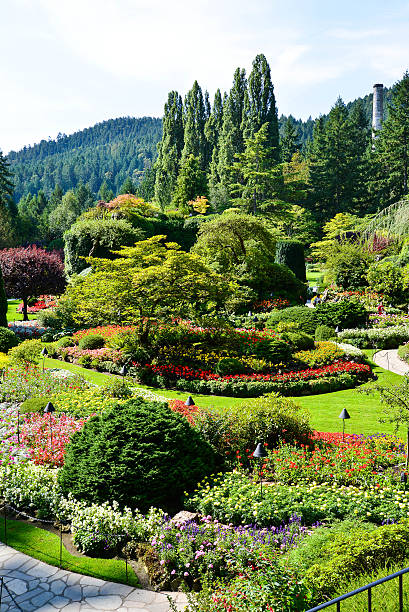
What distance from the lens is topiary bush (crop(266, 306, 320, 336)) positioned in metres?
18.8

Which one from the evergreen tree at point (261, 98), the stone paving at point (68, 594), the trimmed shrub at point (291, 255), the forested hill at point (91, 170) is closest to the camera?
the stone paving at point (68, 594)

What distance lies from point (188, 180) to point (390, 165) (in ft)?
69.2

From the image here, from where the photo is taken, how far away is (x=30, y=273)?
23484 mm

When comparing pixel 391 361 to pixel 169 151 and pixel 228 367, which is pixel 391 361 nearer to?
pixel 228 367

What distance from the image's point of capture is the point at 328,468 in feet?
23.9

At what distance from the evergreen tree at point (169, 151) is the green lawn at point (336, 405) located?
4516 centimetres

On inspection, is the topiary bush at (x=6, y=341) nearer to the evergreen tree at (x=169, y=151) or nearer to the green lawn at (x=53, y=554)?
the green lawn at (x=53, y=554)

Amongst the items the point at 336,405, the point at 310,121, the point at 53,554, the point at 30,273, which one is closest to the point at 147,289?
the point at 336,405

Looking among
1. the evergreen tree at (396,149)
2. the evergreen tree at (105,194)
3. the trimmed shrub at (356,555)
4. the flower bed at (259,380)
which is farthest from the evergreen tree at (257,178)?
the evergreen tree at (105,194)

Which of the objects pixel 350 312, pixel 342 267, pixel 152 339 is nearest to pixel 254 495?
pixel 152 339

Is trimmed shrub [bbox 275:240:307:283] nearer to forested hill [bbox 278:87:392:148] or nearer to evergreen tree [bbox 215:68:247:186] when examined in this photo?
evergreen tree [bbox 215:68:247:186]

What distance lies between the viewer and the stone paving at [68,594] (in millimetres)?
4777

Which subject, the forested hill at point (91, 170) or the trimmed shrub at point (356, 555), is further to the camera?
the forested hill at point (91, 170)

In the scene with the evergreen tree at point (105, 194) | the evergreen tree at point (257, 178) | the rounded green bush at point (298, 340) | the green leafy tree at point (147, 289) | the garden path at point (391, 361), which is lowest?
the garden path at point (391, 361)
